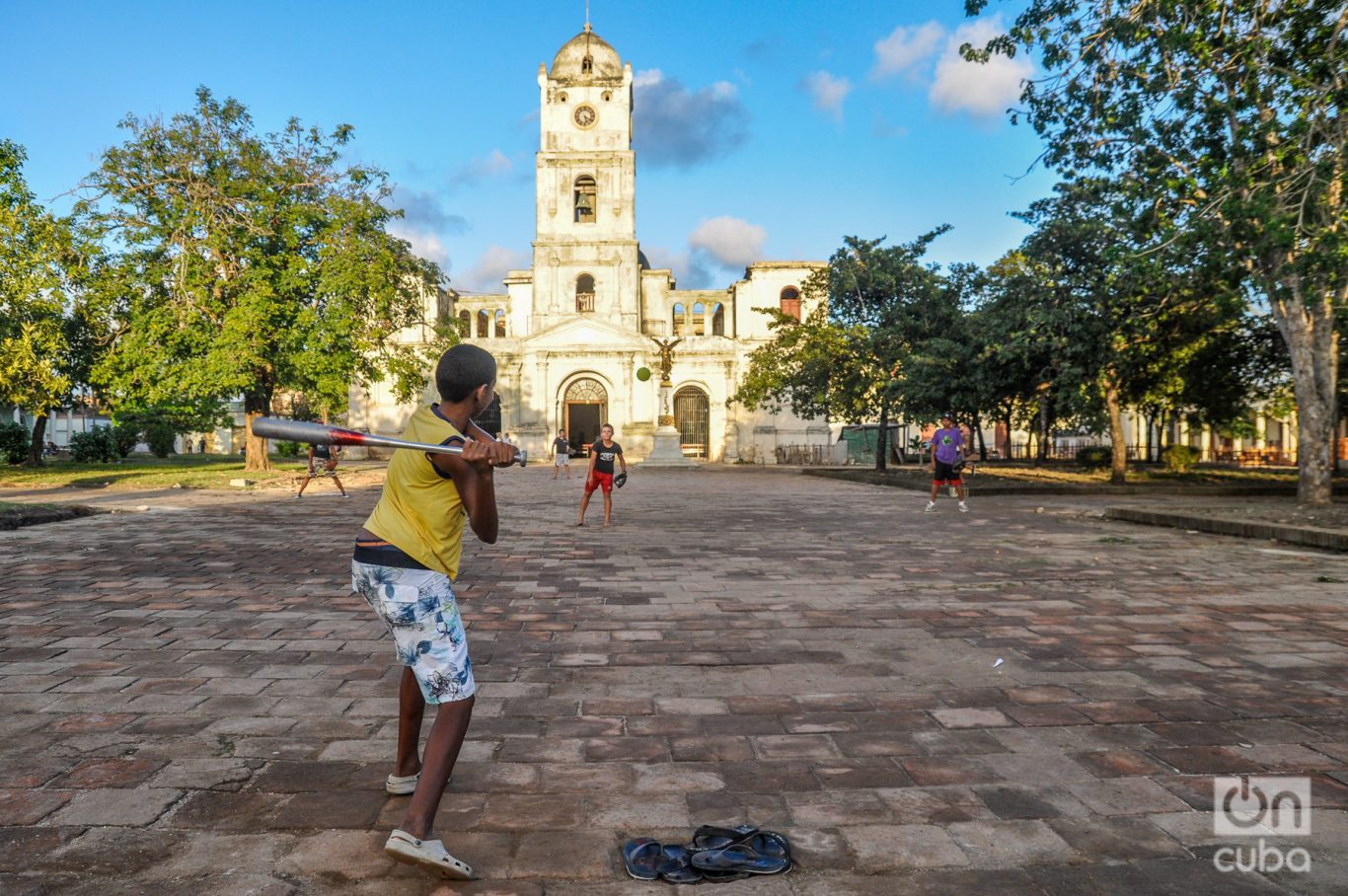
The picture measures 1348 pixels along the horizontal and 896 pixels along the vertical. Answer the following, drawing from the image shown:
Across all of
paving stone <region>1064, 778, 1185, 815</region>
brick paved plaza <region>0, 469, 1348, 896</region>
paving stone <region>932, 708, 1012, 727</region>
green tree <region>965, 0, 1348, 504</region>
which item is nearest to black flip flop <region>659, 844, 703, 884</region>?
brick paved plaza <region>0, 469, 1348, 896</region>

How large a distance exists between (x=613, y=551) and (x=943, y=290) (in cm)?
1778

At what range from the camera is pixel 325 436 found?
2.69 meters

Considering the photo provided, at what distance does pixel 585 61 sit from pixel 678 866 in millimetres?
47664

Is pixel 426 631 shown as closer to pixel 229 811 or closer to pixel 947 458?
pixel 229 811

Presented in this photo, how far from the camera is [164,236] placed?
22.4 m

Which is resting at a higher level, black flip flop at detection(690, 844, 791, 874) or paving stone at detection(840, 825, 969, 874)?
black flip flop at detection(690, 844, 791, 874)

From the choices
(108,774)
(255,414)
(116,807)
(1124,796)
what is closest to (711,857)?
(1124,796)

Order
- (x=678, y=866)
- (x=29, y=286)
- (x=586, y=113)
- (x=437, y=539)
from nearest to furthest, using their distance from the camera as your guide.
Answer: (x=678, y=866), (x=437, y=539), (x=29, y=286), (x=586, y=113)

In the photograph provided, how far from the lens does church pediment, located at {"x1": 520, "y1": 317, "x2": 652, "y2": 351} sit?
1732 inches

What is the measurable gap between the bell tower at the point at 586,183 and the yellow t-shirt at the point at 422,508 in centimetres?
4238

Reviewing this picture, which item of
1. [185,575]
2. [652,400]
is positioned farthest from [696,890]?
[652,400]
